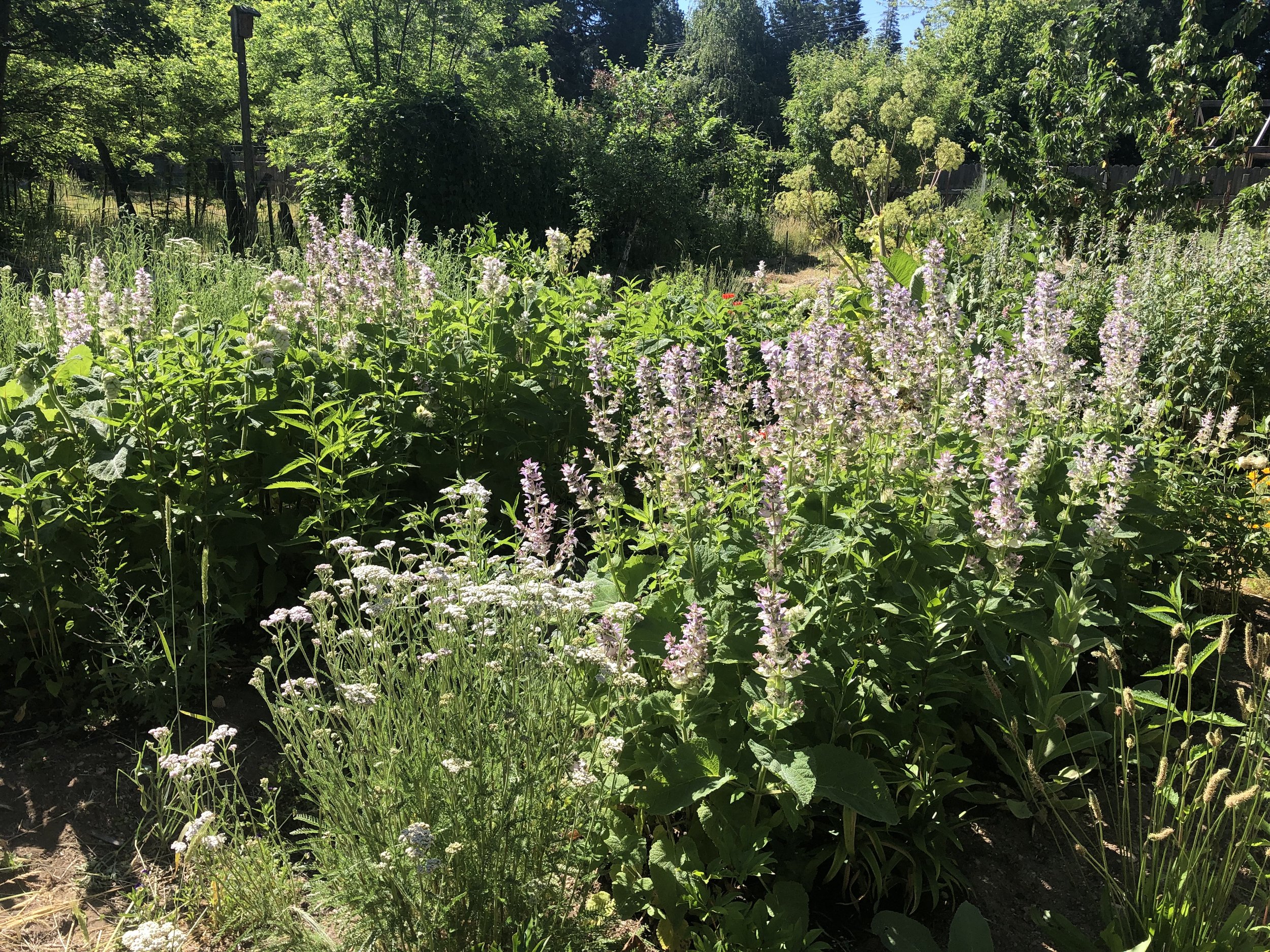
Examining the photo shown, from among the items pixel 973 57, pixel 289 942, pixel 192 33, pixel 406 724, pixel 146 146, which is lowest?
pixel 289 942

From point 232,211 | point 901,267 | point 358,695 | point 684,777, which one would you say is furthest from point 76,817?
point 232,211

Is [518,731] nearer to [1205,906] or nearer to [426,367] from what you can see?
[1205,906]

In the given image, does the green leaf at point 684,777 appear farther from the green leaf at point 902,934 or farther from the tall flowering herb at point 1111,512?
the tall flowering herb at point 1111,512

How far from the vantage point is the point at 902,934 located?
2.10m

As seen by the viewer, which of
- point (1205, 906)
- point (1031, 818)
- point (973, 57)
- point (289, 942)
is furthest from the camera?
point (973, 57)

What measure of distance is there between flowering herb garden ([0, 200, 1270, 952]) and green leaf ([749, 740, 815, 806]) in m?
0.01

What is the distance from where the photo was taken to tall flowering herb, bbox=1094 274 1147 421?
3.19 m

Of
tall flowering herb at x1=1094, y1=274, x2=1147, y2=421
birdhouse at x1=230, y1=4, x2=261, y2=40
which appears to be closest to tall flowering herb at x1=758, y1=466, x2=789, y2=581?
tall flowering herb at x1=1094, y1=274, x2=1147, y2=421

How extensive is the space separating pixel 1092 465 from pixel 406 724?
213 cm

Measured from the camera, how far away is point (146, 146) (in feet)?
59.5

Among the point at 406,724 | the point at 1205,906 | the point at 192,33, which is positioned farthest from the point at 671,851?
the point at 192,33

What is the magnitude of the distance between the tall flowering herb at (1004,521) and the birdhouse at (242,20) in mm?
9078

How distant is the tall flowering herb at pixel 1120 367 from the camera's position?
3.19 m

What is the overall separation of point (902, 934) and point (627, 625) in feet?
3.30
